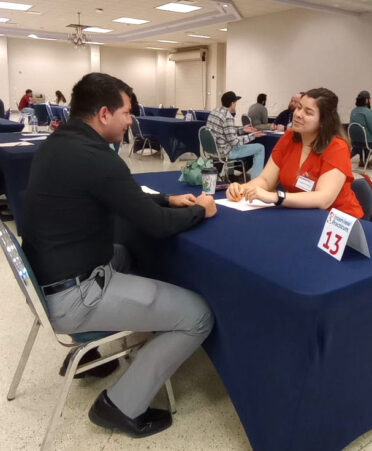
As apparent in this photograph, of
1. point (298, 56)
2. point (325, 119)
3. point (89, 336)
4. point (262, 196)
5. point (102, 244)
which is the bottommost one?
point (89, 336)

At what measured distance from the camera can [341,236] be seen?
114cm

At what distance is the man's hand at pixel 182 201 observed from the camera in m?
1.60

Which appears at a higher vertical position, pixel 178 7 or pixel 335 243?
pixel 178 7

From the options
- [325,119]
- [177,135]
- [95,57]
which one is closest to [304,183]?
[325,119]

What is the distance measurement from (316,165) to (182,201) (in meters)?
0.64

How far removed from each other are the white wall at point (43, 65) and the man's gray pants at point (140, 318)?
53.2ft

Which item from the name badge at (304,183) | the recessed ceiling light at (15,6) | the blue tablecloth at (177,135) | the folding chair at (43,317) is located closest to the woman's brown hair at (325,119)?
the name badge at (304,183)

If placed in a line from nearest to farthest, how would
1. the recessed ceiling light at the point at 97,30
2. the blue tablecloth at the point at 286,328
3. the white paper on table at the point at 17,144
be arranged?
the blue tablecloth at the point at 286,328, the white paper on table at the point at 17,144, the recessed ceiling light at the point at 97,30

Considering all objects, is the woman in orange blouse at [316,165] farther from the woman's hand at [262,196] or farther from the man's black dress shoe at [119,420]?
the man's black dress shoe at [119,420]

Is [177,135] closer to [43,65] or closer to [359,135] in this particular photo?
[359,135]

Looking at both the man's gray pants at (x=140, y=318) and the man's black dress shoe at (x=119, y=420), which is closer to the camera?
the man's gray pants at (x=140, y=318)

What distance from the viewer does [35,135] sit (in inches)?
167

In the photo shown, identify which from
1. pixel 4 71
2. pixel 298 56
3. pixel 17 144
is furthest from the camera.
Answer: pixel 4 71

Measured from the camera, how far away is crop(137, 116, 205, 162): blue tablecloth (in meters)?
6.55
